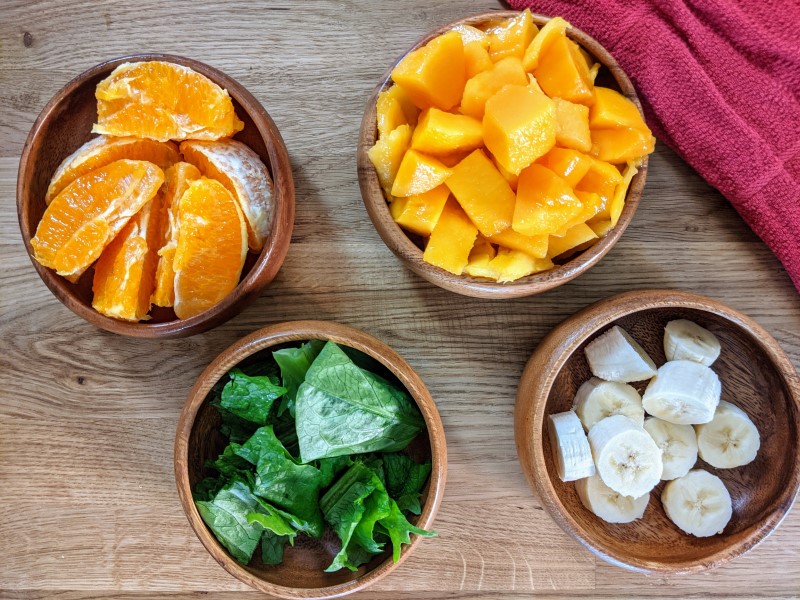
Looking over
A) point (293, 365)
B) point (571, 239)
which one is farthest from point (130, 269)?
point (571, 239)

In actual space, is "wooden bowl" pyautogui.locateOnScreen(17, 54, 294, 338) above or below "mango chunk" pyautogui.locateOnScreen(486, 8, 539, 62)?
below

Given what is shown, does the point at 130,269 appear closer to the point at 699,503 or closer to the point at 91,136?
the point at 91,136

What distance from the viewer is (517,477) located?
5.03ft

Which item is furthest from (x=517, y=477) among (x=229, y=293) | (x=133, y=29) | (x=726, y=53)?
(x=133, y=29)

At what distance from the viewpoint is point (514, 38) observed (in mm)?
1279

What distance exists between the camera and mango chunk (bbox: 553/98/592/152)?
1218 millimetres

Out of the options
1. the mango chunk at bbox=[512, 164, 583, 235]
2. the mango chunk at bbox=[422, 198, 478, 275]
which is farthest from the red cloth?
the mango chunk at bbox=[422, 198, 478, 275]

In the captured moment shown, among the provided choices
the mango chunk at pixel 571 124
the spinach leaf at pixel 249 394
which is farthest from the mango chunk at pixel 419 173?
the spinach leaf at pixel 249 394

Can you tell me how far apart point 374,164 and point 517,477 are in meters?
0.77

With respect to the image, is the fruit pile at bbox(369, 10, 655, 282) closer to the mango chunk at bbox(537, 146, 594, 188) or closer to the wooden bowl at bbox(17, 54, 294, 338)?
the mango chunk at bbox(537, 146, 594, 188)

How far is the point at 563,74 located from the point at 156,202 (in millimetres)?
818

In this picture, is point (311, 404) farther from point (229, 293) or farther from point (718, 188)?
point (718, 188)

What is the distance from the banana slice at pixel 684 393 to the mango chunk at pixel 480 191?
51 centimetres

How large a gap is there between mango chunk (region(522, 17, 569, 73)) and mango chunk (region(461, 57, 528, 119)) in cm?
4
